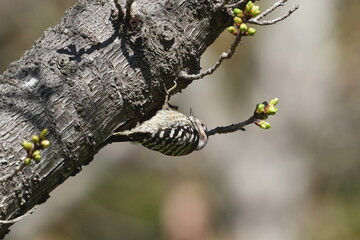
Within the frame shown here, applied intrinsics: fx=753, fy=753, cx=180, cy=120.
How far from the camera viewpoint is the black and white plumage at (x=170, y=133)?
381 cm

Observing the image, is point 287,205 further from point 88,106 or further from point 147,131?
point 88,106

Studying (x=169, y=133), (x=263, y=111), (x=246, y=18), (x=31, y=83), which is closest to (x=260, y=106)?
(x=263, y=111)

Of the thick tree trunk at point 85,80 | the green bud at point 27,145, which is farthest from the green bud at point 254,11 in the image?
the green bud at point 27,145

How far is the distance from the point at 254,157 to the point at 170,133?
7354mm

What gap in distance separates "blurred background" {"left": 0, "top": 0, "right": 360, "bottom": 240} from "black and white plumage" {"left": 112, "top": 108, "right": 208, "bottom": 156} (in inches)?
248

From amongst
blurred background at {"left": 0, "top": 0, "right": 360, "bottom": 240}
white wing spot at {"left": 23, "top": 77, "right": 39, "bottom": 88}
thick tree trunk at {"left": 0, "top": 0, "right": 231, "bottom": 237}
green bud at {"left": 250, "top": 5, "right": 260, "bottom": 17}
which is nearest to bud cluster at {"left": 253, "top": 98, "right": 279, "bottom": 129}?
thick tree trunk at {"left": 0, "top": 0, "right": 231, "bottom": 237}

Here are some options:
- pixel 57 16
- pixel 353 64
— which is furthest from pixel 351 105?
pixel 57 16

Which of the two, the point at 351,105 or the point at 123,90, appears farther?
the point at 351,105

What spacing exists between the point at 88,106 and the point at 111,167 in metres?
8.68

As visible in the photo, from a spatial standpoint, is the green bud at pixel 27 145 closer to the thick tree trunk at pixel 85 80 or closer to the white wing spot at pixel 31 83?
the thick tree trunk at pixel 85 80

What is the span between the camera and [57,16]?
1184cm

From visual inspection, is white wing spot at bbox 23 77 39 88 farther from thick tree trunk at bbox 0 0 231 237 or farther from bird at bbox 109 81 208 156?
bird at bbox 109 81 208 156

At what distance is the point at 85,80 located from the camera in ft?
9.83

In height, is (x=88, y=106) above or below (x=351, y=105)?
above
